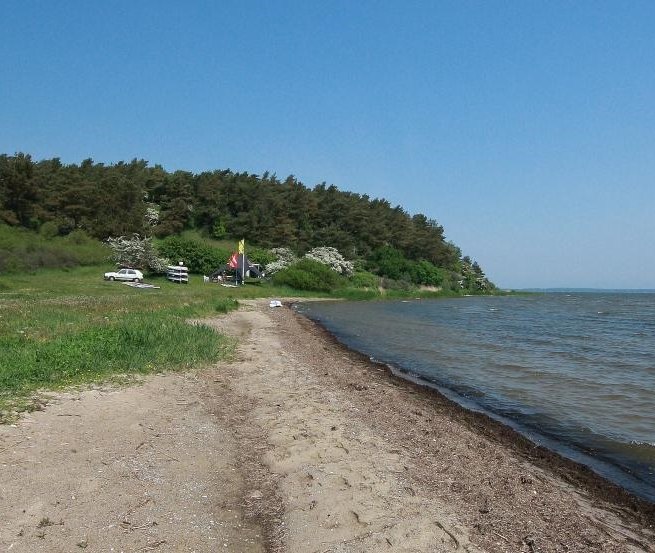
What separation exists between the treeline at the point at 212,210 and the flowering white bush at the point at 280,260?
20.7 feet

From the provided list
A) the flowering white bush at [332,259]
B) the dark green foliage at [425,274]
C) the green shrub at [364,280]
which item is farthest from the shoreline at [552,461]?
the dark green foliage at [425,274]

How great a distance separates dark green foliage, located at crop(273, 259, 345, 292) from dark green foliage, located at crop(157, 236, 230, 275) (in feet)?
26.5

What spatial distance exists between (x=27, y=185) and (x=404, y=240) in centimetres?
6500

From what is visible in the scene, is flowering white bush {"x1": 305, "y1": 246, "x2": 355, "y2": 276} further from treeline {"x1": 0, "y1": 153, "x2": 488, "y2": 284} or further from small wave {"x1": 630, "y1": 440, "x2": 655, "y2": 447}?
small wave {"x1": 630, "y1": 440, "x2": 655, "y2": 447}

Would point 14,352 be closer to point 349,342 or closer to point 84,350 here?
point 84,350

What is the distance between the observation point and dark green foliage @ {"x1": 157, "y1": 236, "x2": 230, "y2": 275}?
2692 inches

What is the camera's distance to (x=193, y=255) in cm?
6888

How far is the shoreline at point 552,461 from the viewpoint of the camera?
23.5 ft

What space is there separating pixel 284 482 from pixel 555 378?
40.0 feet

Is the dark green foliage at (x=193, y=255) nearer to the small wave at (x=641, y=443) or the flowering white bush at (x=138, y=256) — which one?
the flowering white bush at (x=138, y=256)

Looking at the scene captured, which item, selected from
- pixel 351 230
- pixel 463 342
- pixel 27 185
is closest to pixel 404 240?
pixel 351 230

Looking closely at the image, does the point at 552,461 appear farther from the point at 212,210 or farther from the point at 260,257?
the point at 212,210

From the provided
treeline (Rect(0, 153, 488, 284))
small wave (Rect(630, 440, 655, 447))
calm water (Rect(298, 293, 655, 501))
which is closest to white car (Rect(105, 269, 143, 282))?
treeline (Rect(0, 153, 488, 284))

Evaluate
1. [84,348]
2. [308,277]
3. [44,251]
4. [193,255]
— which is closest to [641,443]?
[84,348]
